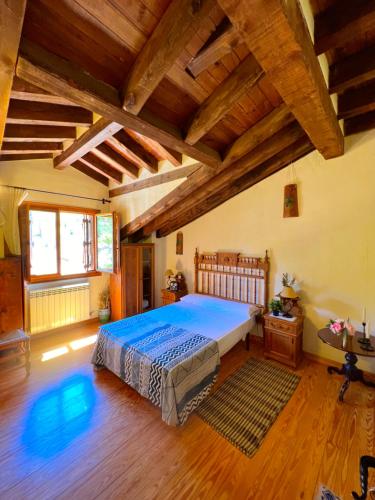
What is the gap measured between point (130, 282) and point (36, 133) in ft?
9.21

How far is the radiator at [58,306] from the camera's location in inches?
136

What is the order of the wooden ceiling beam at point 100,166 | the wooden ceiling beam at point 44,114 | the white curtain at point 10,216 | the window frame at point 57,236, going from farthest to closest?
the wooden ceiling beam at point 100,166 < the window frame at point 57,236 < the white curtain at point 10,216 < the wooden ceiling beam at point 44,114

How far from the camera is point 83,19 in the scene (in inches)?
44.1

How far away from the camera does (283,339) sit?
296cm

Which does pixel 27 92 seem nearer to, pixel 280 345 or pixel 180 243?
pixel 180 243

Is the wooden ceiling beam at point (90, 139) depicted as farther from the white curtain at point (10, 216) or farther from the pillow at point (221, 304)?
the pillow at point (221, 304)

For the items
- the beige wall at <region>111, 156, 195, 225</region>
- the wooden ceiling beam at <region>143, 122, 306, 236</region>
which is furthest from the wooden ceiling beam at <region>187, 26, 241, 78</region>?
the beige wall at <region>111, 156, 195, 225</region>

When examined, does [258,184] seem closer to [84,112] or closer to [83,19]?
[84,112]

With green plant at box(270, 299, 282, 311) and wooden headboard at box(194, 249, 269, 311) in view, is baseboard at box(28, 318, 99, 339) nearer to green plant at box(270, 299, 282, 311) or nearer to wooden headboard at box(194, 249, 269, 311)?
wooden headboard at box(194, 249, 269, 311)

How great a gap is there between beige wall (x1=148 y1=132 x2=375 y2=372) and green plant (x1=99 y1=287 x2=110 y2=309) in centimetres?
284

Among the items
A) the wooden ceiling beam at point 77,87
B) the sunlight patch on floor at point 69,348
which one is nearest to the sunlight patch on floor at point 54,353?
the sunlight patch on floor at point 69,348

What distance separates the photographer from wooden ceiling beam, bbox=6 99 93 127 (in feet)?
6.34

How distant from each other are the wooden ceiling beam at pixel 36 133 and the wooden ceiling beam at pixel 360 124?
344 centimetres

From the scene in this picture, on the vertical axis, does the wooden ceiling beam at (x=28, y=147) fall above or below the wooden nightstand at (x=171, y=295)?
above
